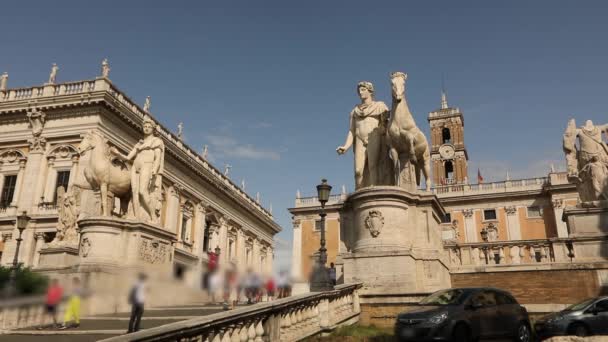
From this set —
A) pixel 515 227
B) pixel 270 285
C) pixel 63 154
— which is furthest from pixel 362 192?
pixel 515 227

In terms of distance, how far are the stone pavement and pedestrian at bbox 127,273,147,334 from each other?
1.70 feet

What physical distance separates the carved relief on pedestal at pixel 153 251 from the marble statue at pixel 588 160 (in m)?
12.5

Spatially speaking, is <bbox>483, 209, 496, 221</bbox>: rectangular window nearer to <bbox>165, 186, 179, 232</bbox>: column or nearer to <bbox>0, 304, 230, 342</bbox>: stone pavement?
<bbox>165, 186, 179, 232</bbox>: column

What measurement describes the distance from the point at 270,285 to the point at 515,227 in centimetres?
3742

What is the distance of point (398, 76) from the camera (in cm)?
1236

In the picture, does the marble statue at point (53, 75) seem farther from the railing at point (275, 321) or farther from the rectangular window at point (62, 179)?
the railing at point (275, 321)

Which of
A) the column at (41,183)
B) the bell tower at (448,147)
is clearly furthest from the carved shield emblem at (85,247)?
the bell tower at (448,147)

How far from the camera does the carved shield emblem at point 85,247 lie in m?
12.2


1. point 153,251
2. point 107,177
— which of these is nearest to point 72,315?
point 153,251

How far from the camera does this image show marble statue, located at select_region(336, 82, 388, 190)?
12.9 metres

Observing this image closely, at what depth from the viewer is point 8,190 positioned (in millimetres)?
32656

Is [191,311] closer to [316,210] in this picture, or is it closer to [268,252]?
[316,210]

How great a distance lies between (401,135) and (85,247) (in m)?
9.01

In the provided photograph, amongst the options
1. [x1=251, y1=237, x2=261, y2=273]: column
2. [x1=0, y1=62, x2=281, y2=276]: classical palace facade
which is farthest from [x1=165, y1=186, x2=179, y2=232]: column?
[x1=251, y1=237, x2=261, y2=273]: column
